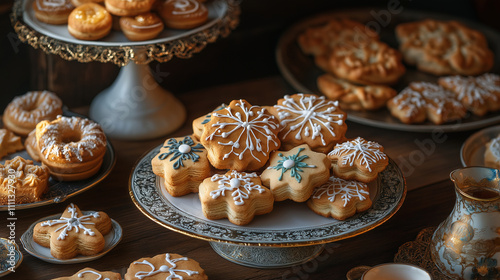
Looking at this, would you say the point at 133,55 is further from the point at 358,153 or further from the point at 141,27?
the point at 358,153

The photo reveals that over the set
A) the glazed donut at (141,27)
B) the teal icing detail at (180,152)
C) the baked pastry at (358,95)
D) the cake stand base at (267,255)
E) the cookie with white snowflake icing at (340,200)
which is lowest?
the cake stand base at (267,255)

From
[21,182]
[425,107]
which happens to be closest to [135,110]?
[21,182]

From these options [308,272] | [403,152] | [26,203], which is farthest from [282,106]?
[26,203]

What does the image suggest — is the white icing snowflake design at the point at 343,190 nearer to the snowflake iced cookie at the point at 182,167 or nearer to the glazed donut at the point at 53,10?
the snowflake iced cookie at the point at 182,167

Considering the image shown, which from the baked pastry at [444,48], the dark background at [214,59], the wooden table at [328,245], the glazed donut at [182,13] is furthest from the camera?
the baked pastry at [444,48]

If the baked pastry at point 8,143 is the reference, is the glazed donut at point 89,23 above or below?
above

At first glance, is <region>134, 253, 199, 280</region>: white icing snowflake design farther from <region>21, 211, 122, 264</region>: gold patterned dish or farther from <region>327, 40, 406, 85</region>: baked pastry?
<region>327, 40, 406, 85</region>: baked pastry

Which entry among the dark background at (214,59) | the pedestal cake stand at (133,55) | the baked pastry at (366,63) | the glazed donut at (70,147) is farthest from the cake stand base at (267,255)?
the dark background at (214,59)
